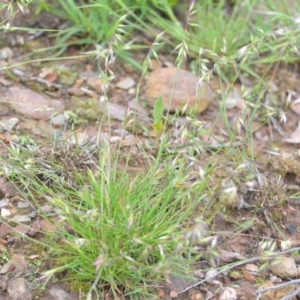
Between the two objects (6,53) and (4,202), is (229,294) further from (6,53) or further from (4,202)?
(6,53)

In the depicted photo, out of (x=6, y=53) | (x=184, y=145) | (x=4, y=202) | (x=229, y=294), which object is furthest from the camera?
(x=6, y=53)

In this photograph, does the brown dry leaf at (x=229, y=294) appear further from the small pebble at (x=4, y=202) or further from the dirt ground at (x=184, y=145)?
the small pebble at (x=4, y=202)

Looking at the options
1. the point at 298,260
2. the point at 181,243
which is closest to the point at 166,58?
the point at 298,260

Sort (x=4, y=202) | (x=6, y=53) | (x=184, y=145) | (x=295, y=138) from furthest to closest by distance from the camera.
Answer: (x=6, y=53) → (x=295, y=138) → (x=4, y=202) → (x=184, y=145)

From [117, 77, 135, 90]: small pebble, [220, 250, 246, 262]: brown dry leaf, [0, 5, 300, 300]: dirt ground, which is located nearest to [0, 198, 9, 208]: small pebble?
[0, 5, 300, 300]: dirt ground

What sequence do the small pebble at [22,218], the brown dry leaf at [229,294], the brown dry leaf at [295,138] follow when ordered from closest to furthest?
the brown dry leaf at [229,294], the small pebble at [22,218], the brown dry leaf at [295,138]

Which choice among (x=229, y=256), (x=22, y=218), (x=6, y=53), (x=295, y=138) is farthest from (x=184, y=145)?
(x=6, y=53)

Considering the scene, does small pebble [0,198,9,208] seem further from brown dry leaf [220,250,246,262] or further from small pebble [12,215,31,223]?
brown dry leaf [220,250,246,262]

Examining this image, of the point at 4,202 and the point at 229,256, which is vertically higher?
the point at 4,202

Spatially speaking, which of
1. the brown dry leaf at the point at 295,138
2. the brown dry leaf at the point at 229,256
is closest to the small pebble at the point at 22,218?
the brown dry leaf at the point at 229,256

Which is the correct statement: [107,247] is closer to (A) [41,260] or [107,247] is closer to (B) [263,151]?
(A) [41,260]

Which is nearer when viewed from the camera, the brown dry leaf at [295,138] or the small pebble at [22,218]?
the small pebble at [22,218]
